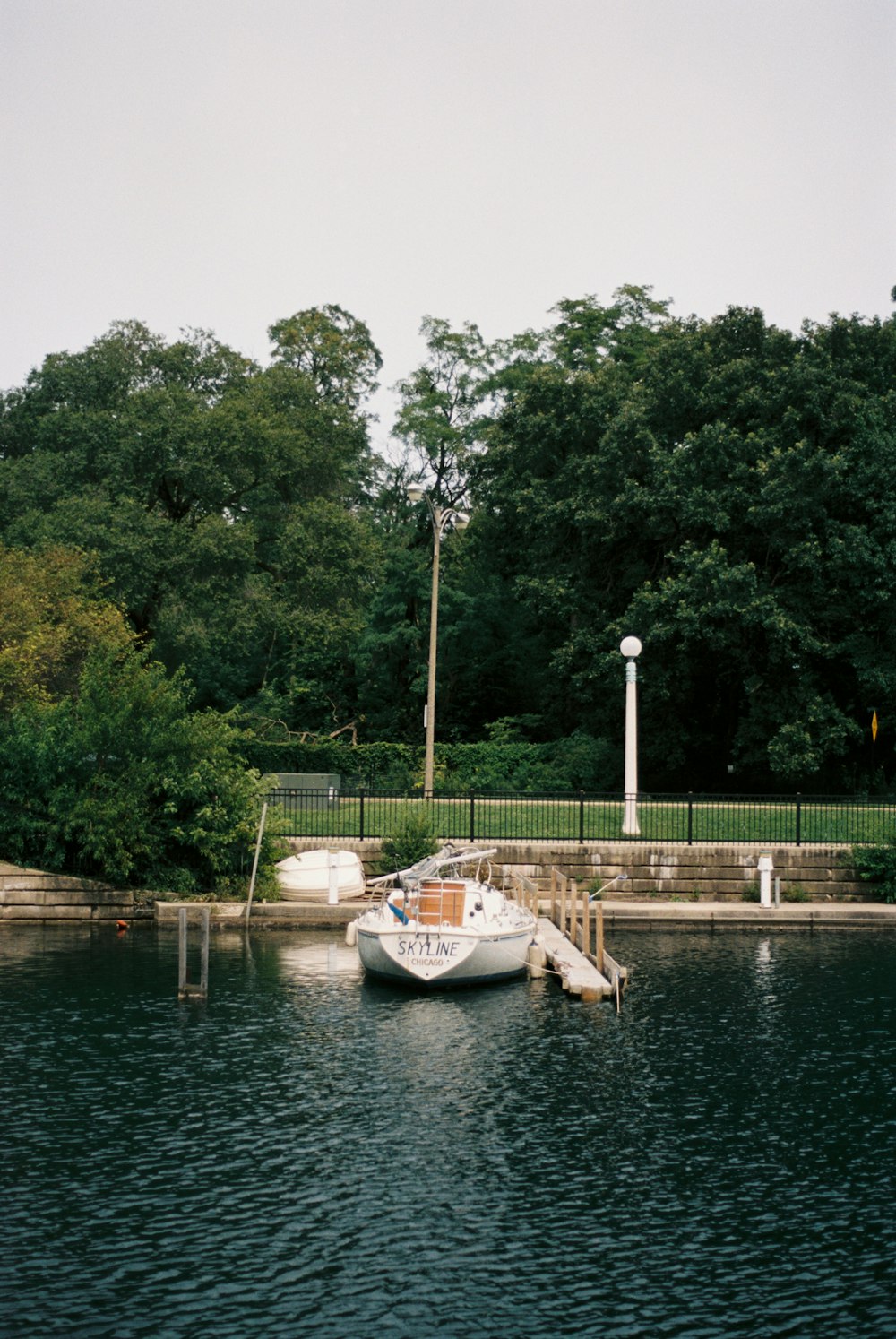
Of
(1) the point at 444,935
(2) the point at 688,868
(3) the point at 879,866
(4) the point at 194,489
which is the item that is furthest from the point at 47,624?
(3) the point at 879,866

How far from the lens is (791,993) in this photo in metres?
25.1

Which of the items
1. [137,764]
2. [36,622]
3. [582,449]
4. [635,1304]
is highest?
[582,449]

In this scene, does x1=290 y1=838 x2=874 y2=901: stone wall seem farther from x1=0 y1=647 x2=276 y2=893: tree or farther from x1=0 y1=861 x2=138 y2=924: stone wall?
x1=0 y1=861 x2=138 y2=924: stone wall

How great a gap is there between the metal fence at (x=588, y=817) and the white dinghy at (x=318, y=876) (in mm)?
2034

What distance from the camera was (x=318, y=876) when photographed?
33219mm

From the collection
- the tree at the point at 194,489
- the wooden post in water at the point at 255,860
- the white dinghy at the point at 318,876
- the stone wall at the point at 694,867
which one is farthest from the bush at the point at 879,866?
the tree at the point at 194,489

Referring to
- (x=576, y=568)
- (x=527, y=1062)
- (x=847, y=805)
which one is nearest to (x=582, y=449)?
(x=576, y=568)

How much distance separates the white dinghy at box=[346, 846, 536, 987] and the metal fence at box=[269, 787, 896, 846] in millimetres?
8887

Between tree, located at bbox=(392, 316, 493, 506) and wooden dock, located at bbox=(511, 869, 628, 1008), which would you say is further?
tree, located at bbox=(392, 316, 493, 506)

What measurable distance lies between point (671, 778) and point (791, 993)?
28.5 m

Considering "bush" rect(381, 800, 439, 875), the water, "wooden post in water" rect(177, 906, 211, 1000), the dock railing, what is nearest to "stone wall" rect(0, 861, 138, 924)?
"bush" rect(381, 800, 439, 875)

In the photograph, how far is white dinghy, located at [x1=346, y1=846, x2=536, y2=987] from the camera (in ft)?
82.1

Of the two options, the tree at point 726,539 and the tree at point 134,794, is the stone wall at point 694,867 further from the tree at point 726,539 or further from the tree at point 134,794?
the tree at point 726,539

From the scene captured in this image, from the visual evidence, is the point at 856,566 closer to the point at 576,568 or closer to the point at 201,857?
the point at 576,568
